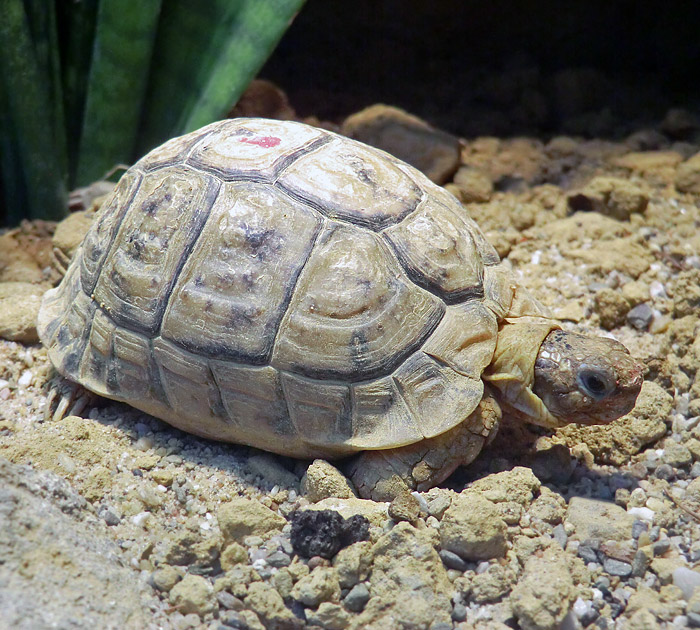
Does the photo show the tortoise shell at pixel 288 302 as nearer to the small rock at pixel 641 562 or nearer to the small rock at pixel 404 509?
the small rock at pixel 404 509

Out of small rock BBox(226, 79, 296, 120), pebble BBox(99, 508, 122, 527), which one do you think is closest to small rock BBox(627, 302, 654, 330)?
pebble BBox(99, 508, 122, 527)

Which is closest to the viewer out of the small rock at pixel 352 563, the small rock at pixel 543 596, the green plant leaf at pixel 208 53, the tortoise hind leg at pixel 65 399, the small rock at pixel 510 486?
the small rock at pixel 543 596

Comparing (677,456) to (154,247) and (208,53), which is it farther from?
(208,53)

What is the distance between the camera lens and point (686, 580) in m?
2.44

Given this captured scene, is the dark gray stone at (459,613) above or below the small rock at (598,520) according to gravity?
below

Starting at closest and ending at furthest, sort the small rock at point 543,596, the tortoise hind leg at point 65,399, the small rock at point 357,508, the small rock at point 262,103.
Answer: the small rock at point 543,596
the small rock at point 357,508
the tortoise hind leg at point 65,399
the small rock at point 262,103

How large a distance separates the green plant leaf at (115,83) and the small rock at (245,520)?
8.69 feet

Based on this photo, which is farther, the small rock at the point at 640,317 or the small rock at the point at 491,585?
the small rock at the point at 640,317

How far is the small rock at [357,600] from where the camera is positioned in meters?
2.36

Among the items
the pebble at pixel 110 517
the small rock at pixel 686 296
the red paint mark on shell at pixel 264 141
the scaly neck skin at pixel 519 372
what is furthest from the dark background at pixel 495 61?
the pebble at pixel 110 517

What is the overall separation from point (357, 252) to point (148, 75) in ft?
7.28

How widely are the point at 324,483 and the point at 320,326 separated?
576 millimetres

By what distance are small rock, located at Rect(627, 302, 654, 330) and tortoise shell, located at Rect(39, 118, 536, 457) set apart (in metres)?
0.94

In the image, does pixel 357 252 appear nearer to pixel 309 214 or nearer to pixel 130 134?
pixel 309 214
